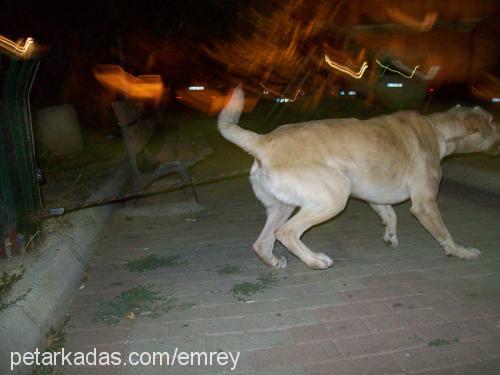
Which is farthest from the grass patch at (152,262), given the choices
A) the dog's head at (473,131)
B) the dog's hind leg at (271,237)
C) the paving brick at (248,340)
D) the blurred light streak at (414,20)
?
the blurred light streak at (414,20)

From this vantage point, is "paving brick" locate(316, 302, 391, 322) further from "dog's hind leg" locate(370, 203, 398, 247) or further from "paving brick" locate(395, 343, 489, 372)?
"dog's hind leg" locate(370, 203, 398, 247)

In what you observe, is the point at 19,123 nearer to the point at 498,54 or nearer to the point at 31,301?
the point at 31,301

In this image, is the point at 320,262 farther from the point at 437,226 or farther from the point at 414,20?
the point at 414,20

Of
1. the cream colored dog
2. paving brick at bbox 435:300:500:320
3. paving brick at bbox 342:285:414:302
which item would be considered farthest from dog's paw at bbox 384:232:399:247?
paving brick at bbox 435:300:500:320

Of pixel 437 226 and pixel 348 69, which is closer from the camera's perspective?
pixel 437 226

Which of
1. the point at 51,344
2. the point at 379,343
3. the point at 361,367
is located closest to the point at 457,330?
the point at 379,343

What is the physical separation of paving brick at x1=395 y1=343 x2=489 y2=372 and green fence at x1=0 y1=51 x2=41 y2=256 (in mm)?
3083

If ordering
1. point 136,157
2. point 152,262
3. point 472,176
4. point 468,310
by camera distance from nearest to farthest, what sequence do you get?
point 468,310
point 152,262
point 136,157
point 472,176

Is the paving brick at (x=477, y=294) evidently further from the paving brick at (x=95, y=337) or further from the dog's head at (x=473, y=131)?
the paving brick at (x=95, y=337)

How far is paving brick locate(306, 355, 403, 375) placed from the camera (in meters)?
2.47

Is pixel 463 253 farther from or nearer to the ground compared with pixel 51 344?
farther from the ground

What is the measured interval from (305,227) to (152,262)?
1620mm

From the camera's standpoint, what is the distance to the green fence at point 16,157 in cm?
342

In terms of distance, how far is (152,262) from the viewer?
167 inches
